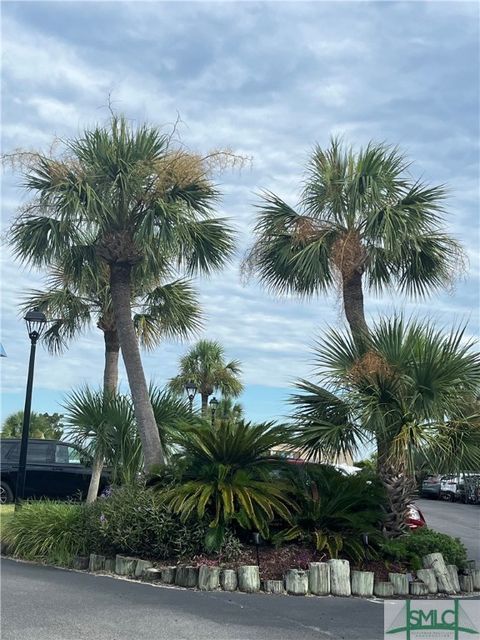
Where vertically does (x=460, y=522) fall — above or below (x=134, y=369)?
below

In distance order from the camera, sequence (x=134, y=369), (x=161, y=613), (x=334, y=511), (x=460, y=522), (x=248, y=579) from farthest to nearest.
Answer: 1. (x=460, y=522)
2. (x=134, y=369)
3. (x=334, y=511)
4. (x=248, y=579)
5. (x=161, y=613)

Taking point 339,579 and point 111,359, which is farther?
point 111,359

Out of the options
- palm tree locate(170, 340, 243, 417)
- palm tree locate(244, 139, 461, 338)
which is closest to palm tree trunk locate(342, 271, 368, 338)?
palm tree locate(244, 139, 461, 338)

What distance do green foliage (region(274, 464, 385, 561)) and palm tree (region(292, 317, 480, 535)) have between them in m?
0.32

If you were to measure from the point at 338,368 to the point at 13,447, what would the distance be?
10.7 m

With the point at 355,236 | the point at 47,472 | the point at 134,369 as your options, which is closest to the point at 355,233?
the point at 355,236

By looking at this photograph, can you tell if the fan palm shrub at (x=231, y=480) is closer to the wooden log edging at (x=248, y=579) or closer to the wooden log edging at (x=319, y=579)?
the wooden log edging at (x=248, y=579)

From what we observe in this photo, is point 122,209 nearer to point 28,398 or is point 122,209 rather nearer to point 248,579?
point 28,398

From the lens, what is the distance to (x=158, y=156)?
542 inches

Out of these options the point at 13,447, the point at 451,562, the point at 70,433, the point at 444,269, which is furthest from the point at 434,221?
the point at 13,447

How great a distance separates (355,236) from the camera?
13289 millimetres

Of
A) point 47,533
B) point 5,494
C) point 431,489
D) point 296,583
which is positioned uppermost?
point 431,489

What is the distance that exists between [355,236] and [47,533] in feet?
22.8

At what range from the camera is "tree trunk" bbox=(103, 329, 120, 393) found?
16.5m
